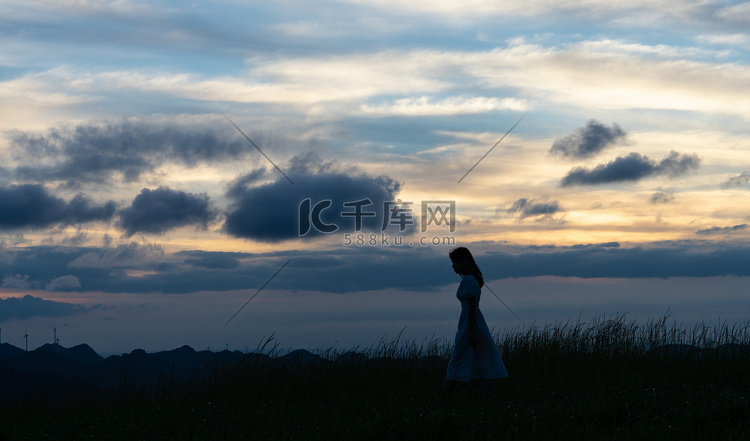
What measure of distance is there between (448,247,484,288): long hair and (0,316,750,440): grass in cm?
211

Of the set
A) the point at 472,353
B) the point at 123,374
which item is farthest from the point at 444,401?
→ the point at 123,374

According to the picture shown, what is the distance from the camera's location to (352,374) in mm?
12711

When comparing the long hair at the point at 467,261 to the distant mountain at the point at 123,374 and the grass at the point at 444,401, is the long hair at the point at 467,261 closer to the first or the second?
the grass at the point at 444,401

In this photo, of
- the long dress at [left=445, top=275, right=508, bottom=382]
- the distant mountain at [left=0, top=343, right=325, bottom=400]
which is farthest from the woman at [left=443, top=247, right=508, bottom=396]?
the distant mountain at [left=0, top=343, right=325, bottom=400]

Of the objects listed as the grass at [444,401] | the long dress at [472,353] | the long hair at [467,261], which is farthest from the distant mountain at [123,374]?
the long hair at [467,261]

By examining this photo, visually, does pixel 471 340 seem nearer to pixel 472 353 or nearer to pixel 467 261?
pixel 472 353

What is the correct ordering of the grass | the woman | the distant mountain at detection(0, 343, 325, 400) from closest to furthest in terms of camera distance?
the grass
the woman
the distant mountain at detection(0, 343, 325, 400)

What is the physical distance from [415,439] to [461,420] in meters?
0.80

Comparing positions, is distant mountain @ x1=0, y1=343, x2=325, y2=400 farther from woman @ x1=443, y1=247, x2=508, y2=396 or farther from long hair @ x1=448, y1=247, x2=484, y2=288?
long hair @ x1=448, y1=247, x2=484, y2=288

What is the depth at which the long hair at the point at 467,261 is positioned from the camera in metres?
10.5

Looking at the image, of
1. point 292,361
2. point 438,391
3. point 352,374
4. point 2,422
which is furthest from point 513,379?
point 2,422

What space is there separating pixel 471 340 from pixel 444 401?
1.13 meters

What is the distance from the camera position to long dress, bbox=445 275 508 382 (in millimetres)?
10422

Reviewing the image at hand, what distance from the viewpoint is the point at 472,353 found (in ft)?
34.6
